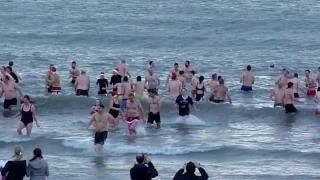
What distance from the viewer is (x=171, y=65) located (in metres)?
35.9

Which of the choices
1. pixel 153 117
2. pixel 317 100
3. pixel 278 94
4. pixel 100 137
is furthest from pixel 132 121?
pixel 317 100

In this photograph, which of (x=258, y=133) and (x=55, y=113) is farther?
(x=55, y=113)

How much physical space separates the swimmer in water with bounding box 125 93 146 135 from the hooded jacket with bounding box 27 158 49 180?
7111 mm

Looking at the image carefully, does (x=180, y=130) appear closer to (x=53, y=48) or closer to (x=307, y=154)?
(x=307, y=154)

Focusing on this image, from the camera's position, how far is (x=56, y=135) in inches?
859

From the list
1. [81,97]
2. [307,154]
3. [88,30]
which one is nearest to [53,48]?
[88,30]

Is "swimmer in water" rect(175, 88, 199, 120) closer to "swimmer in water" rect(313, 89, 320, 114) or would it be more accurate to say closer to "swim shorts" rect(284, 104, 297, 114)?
"swim shorts" rect(284, 104, 297, 114)

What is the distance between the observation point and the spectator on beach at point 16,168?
1325cm

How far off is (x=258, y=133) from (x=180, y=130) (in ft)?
7.03

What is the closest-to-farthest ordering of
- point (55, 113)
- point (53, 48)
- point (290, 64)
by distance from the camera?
point (55, 113) → point (290, 64) → point (53, 48)

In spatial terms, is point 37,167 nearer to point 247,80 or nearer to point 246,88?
point 247,80

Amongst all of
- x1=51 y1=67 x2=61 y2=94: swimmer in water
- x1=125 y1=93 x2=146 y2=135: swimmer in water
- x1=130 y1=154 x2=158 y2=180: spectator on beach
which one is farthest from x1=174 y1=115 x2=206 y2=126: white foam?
x1=130 y1=154 x2=158 y2=180: spectator on beach

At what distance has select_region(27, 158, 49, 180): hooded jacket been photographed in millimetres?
13516

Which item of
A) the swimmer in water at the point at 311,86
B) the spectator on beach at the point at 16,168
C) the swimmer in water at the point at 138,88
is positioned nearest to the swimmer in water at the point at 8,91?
the swimmer in water at the point at 138,88
